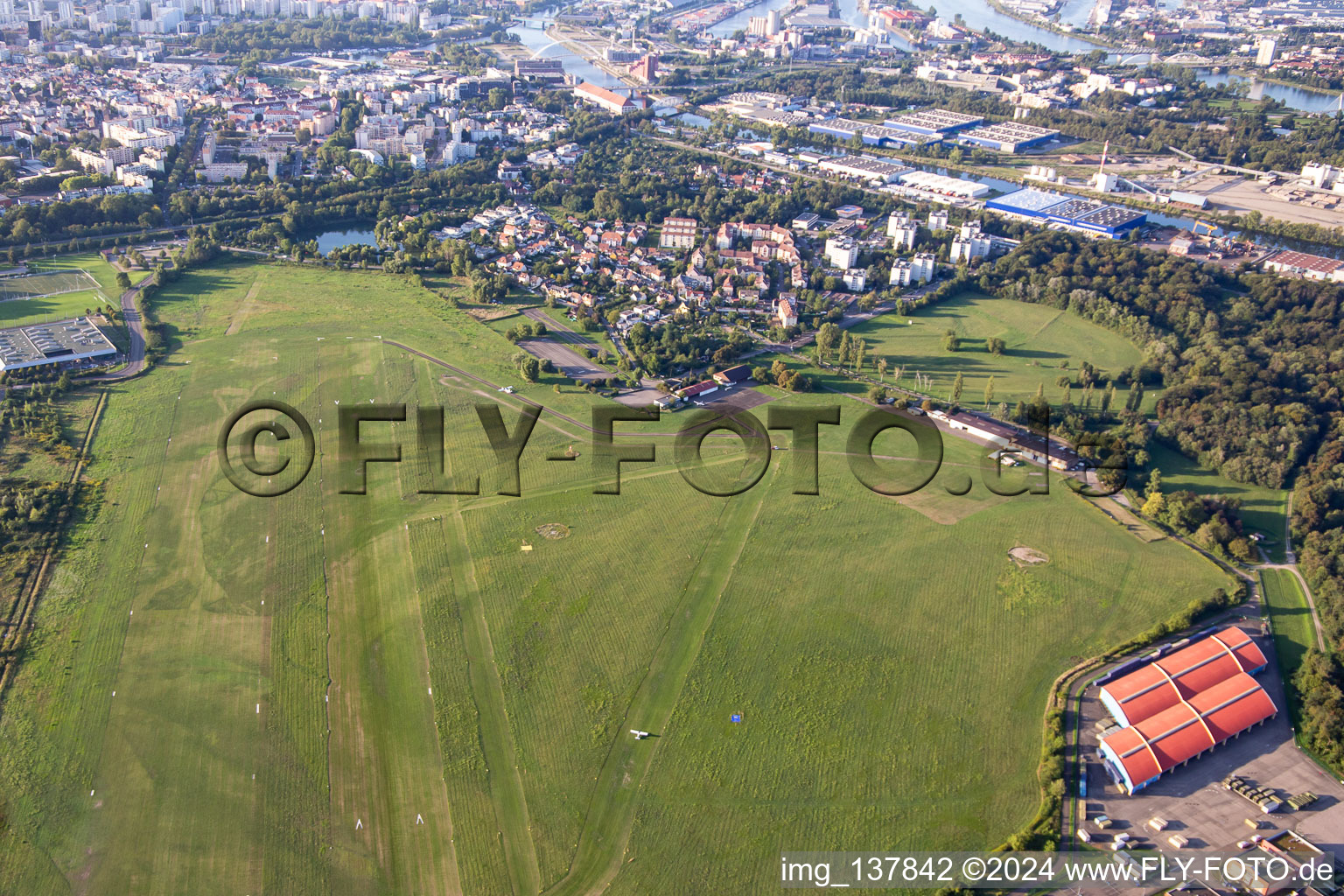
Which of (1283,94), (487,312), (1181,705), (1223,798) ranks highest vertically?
(1283,94)


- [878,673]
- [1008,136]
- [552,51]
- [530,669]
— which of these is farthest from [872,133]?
[530,669]

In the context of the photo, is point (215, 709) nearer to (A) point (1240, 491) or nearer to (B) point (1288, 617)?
(B) point (1288, 617)

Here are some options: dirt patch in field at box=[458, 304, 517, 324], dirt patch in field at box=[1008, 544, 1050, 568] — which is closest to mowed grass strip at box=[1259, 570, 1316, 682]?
dirt patch in field at box=[1008, 544, 1050, 568]

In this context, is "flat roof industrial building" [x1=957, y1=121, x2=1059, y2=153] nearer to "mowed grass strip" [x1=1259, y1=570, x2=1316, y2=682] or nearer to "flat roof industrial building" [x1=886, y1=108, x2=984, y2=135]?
"flat roof industrial building" [x1=886, y1=108, x2=984, y2=135]

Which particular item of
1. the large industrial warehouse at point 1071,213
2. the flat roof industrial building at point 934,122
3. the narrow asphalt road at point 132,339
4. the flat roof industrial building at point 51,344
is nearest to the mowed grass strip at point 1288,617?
the large industrial warehouse at point 1071,213

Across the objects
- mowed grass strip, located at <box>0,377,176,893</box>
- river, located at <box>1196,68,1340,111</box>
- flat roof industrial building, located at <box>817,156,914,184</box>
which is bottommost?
mowed grass strip, located at <box>0,377,176,893</box>
